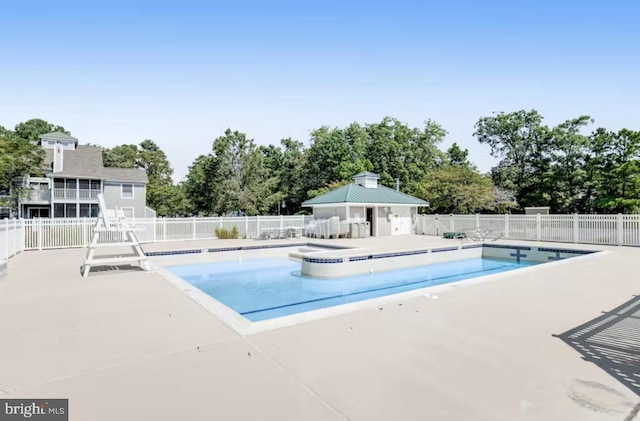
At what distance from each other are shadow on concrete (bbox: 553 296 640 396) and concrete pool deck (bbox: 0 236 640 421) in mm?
124

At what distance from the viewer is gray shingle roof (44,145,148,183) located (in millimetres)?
25172

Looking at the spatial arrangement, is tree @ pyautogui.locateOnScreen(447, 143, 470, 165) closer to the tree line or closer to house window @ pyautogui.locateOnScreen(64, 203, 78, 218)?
the tree line

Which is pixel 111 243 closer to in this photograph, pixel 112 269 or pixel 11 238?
pixel 112 269

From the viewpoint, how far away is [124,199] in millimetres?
26484

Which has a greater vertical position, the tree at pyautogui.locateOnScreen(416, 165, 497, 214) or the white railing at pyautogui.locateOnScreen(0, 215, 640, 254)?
the tree at pyautogui.locateOnScreen(416, 165, 497, 214)

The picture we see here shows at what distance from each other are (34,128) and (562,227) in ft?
203

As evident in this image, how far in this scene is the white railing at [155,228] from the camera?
1366 centimetres

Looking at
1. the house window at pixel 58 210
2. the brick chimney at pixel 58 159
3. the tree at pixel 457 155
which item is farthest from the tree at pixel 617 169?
the brick chimney at pixel 58 159

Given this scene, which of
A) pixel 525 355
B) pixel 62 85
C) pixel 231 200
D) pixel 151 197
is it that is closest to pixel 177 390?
pixel 525 355

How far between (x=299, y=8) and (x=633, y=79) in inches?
552

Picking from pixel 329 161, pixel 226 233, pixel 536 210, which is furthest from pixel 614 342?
pixel 329 161

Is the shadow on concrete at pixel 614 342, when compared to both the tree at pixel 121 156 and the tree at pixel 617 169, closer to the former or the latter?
the tree at pixel 617 169

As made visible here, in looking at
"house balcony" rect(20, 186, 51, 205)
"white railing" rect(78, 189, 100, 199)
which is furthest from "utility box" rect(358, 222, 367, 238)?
"house balcony" rect(20, 186, 51, 205)

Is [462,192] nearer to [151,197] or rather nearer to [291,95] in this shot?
[291,95]
